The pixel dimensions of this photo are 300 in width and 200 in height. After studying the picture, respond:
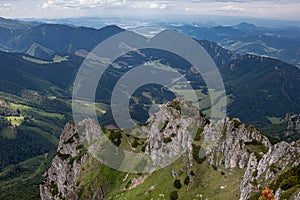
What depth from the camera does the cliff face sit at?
85.0 metres

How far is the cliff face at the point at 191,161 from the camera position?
85.0m

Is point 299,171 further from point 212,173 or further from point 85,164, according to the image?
point 85,164

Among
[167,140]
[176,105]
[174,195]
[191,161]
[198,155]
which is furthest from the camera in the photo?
[176,105]

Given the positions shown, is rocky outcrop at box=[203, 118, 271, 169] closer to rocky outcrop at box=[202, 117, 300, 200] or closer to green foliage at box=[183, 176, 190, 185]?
rocky outcrop at box=[202, 117, 300, 200]

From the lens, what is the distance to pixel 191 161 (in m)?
123

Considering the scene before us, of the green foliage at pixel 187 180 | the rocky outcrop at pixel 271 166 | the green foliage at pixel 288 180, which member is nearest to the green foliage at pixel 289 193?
the green foliage at pixel 288 180

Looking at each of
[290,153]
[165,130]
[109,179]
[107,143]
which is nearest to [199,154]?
[165,130]

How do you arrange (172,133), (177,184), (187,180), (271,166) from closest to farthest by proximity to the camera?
(271,166)
(187,180)
(177,184)
(172,133)

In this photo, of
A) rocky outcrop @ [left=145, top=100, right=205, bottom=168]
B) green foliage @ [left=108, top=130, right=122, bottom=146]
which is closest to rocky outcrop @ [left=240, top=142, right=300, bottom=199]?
rocky outcrop @ [left=145, top=100, right=205, bottom=168]

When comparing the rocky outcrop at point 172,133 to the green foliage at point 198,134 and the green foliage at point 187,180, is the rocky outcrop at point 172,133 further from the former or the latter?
the green foliage at point 187,180

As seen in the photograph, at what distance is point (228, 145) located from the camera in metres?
118

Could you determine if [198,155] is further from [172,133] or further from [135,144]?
[135,144]

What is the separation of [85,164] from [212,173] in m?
85.9

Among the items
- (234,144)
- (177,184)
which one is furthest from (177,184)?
(234,144)
